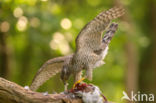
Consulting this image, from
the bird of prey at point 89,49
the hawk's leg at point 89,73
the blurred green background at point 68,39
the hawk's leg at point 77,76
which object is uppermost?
the bird of prey at point 89,49

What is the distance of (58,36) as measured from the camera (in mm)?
9961

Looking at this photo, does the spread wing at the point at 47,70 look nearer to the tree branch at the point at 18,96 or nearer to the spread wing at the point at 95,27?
the spread wing at the point at 95,27

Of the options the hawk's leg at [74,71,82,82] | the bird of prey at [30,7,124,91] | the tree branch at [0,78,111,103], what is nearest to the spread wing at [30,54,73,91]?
the bird of prey at [30,7,124,91]

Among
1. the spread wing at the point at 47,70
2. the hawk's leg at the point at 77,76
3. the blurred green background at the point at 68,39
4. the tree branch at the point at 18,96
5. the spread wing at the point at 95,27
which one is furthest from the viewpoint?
the blurred green background at the point at 68,39

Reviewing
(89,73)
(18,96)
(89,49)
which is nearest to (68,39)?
(89,49)

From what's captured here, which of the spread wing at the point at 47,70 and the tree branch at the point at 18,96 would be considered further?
the spread wing at the point at 47,70

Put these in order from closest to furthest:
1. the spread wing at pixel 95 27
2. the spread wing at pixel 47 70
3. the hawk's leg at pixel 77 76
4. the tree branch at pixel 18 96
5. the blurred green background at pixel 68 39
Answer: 1. the tree branch at pixel 18 96
2. the spread wing at pixel 95 27
3. the hawk's leg at pixel 77 76
4. the spread wing at pixel 47 70
5. the blurred green background at pixel 68 39

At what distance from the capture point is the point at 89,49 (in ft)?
16.9

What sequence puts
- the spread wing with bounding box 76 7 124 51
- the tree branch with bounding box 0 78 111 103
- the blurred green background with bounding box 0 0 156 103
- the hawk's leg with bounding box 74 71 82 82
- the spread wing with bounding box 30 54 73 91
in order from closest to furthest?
the tree branch with bounding box 0 78 111 103 < the spread wing with bounding box 76 7 124 51 < the hawk's leg with bounding box 74 71 82 82 < the spread wing with bounding box 30 54 73 91 < the blurred green background with bounding box 0 0 156 103

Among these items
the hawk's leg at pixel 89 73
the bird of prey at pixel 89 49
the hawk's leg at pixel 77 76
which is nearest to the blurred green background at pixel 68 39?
the bird of prey at pixel 89 49

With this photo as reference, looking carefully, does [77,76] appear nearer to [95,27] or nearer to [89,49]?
[89,49]

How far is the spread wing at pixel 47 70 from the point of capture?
5316 millimetres

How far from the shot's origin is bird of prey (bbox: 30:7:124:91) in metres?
4.88

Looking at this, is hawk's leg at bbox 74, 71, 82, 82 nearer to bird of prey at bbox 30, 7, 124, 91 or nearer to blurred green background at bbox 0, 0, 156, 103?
bird of prey at bbox 30, 7, 124, 91
